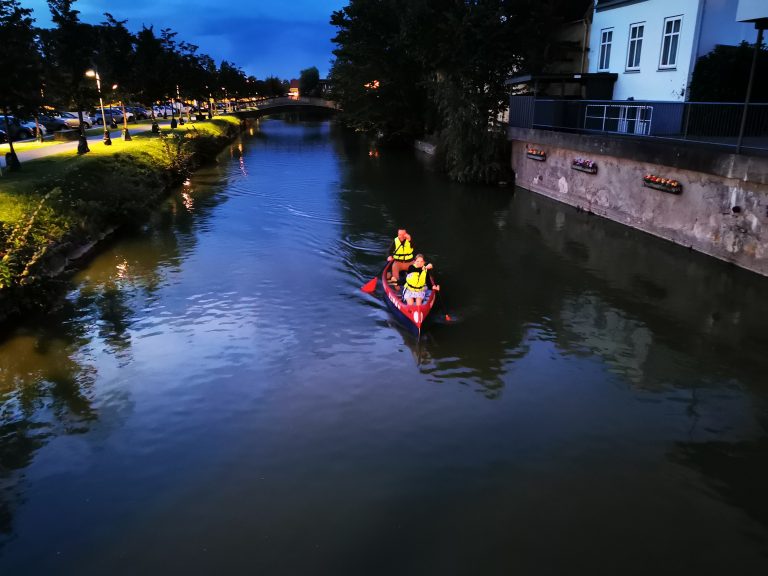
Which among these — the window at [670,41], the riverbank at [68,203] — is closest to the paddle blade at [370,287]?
the riverbank at [68,203]

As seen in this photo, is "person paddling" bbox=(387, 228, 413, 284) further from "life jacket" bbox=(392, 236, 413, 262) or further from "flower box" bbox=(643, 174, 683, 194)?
"flower box" bbox=(643, 174, 683, 194)

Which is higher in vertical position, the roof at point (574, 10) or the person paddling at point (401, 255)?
the roof at point (574, 10)

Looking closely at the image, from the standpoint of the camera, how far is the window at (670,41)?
22719 mm

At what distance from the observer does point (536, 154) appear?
1061 inches

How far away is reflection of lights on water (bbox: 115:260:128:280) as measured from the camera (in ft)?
53.5

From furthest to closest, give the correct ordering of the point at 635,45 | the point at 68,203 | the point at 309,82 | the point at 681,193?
the point at 309,82
the point at 635,45
the point at 68,203
the point at 681,193

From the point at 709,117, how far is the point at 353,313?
14148 millimetres

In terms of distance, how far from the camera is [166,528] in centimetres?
688

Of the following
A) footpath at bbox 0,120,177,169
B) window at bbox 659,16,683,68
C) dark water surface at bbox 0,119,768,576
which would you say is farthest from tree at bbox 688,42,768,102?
footpath at bbox 0,120,177,169

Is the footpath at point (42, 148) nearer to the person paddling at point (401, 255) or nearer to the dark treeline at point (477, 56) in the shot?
the person paddling at point (401, 255)

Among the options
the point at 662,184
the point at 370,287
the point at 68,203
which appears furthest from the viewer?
the point at 68,203

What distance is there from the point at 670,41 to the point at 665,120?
6318mm

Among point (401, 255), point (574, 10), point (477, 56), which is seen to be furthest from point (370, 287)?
point (574, 10)

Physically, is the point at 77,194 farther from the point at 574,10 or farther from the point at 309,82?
the point at 309,82
